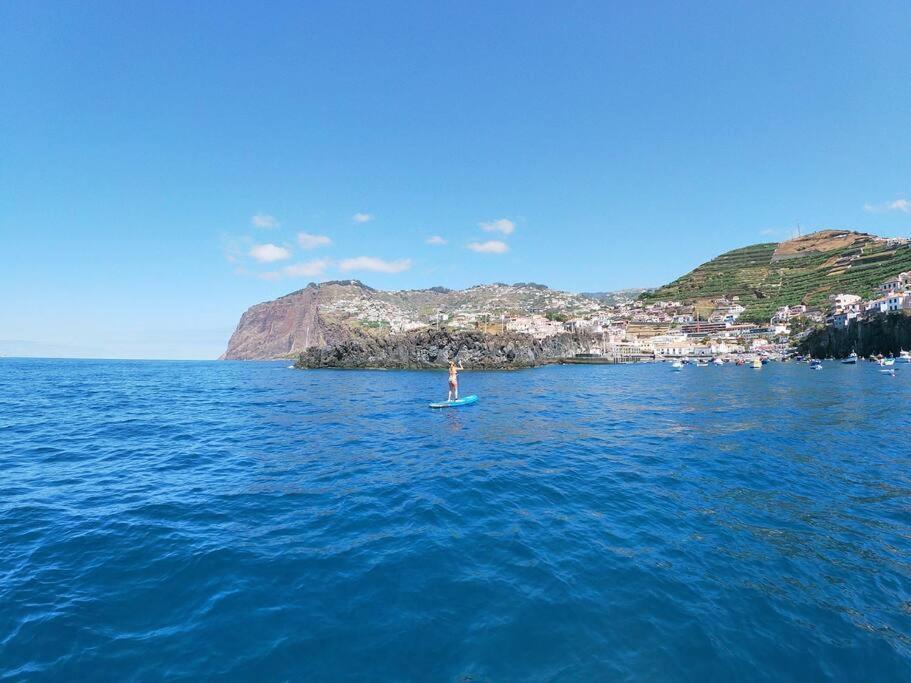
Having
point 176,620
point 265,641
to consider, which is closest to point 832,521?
point 265,641

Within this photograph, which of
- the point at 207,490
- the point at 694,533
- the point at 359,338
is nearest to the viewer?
the point at 694,533

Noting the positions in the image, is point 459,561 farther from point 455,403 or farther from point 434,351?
point 434,351

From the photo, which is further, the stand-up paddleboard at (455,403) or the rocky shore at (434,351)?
the rocky shore at (434,351)

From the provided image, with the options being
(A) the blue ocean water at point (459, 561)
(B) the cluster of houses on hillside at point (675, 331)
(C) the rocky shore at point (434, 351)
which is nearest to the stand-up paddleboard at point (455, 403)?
(A) the blue ocean water at point (459, 561)

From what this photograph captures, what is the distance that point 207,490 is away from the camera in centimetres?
1230

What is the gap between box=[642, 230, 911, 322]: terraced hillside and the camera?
12838 centimetres

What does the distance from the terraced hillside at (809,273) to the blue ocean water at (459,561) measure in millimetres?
152940

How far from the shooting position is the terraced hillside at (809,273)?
128375 millimetres

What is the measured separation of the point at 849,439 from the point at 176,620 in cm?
2502

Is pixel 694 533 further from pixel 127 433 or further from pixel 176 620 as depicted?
pixel 127 433

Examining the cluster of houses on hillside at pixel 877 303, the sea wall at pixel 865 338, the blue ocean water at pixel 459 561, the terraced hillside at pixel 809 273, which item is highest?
the terraced hillside at pixel 809 273

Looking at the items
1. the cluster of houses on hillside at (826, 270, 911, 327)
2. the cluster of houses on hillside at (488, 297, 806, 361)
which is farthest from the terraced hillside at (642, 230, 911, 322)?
the cluster of houses on hillside at (826, 270, 911, 327)

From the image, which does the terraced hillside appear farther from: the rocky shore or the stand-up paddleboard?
the stand-up paddleboard

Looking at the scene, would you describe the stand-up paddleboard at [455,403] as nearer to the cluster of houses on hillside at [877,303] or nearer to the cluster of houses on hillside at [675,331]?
the cluster of houses on hillside at [877,303]
